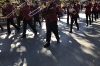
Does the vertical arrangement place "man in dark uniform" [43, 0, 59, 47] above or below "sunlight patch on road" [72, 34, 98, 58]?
above

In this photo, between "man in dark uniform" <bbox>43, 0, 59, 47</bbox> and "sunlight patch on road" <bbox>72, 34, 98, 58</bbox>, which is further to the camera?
"man in dark uniform" <bbox>43, 0, 59, 47</bbox>

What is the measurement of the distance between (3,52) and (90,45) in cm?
317

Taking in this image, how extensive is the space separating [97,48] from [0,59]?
3.32 meters

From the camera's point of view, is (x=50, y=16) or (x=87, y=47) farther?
(x=50, y=16)

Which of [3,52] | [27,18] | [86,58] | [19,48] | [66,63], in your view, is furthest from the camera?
[27,18]

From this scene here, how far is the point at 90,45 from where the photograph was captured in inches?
303

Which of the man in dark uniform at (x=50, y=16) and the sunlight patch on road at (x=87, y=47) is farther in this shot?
the man in dark uniform at (x=50, y=16)

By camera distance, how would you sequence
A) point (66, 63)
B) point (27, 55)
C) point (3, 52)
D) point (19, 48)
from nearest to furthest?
1. point (66, 63)
2. point (27, 55)
3. point (3, 52)
4. point (19, 48)

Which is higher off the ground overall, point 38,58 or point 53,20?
point 53,20

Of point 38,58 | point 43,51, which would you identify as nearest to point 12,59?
point 38,58

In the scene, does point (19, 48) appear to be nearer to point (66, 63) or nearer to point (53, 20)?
point (53, 20)

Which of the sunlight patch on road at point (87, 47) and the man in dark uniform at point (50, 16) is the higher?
the man in dark uniform at point (50, 16)

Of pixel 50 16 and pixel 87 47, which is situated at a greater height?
pixel 50 16

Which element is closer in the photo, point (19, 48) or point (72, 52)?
point (72, 52)
